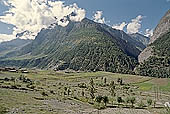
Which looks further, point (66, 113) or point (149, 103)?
point (149, 103)

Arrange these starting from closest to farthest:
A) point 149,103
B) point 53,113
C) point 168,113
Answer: point 168,113 → point 53,113 → point 149,103

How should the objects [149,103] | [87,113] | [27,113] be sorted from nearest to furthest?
[27,113] → [87,113] → [149,103]

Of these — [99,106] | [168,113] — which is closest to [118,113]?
[99,106]

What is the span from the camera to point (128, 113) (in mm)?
94938

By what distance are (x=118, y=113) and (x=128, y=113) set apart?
17.9 ft

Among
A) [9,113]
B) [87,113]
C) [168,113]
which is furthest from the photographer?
[87,113]

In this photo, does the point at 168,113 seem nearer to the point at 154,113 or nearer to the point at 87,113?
the point at 87,113

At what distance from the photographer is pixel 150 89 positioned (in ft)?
653

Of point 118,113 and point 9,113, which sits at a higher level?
point 9,113

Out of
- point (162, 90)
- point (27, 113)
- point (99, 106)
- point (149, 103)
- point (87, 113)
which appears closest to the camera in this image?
point (27, 113)

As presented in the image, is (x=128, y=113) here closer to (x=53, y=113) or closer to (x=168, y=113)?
(x=53, y=113)

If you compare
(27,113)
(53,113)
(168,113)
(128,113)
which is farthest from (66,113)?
(168,113)

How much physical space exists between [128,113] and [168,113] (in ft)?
243

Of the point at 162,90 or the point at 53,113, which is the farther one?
the point at 162,90
